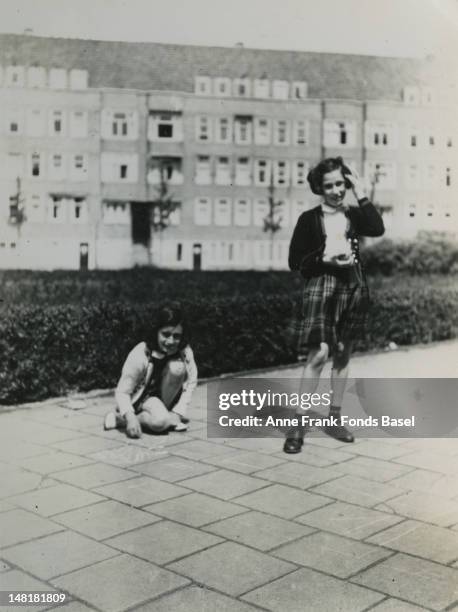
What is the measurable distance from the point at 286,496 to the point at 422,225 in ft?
6.15

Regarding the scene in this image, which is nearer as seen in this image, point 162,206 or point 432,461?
point 432,461

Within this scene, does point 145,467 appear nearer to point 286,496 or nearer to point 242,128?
point 286,496

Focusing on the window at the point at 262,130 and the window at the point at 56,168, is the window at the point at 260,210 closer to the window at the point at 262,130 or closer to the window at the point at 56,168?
the window at the point at 262,130

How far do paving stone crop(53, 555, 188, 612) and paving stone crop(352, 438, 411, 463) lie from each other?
1.76m

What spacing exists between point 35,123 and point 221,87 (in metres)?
1.07

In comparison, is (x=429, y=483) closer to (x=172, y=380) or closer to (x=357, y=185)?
(x=357, y=185)

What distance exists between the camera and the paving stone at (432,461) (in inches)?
149

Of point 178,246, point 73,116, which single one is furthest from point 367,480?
point 73,116

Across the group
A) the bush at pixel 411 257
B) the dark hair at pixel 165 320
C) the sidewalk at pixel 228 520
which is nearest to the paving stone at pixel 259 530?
the sidewalk at pixel 228 520

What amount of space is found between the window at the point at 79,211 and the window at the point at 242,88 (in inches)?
43.8

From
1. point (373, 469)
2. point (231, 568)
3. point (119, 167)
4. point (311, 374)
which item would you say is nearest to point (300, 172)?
point (119, 167)

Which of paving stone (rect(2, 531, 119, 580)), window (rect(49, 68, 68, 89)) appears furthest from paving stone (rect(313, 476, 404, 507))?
window (rect(49, 68, 68, 89))

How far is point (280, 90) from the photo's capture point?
14.3 feet

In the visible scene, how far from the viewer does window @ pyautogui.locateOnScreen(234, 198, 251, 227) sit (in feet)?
14.5
